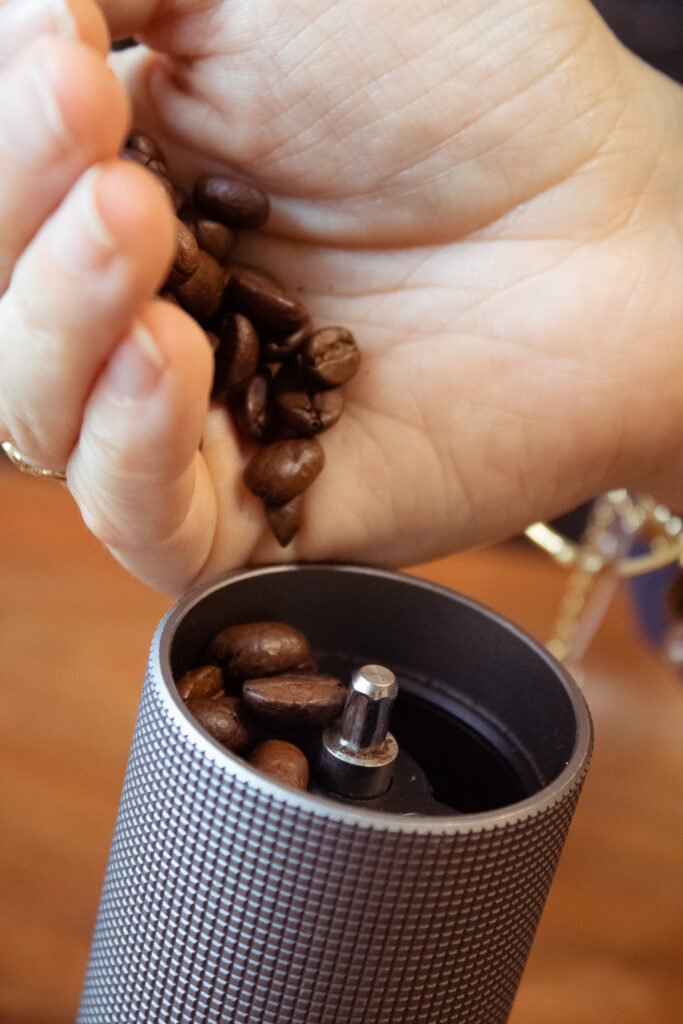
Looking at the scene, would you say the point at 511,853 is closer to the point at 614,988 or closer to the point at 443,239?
the point at 614,988

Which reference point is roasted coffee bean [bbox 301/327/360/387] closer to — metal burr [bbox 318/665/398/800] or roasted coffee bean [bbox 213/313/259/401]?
roasted coffee bean [bbox 213/313/259/401]

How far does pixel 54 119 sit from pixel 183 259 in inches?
7.7

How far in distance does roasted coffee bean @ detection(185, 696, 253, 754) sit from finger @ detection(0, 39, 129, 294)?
25 centimetres

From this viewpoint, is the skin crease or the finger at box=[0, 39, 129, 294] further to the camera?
the skin crease

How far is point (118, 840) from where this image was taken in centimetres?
46

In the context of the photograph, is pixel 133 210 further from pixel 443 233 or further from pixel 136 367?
pixel 443 233

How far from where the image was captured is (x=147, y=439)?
432mm

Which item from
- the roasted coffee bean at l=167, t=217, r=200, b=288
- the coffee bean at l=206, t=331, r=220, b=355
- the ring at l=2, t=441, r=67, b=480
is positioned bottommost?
the ring at l=2, t=441, r=67, b=480

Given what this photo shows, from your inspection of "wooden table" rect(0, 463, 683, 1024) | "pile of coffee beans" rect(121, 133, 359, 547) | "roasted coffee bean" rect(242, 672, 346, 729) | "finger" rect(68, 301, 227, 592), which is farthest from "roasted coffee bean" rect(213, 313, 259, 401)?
"wooden table" rect(0, 463, 683, 1024)

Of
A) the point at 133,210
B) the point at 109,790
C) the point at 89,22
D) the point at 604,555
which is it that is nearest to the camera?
the point at 133,210

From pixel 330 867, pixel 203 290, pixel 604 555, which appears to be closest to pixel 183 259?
pixel 203 290

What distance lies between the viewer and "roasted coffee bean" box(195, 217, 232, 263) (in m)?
0.65

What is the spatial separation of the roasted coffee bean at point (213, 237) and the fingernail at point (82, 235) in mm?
284

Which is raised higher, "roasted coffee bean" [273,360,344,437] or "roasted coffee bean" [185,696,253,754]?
"roasted coffee bean" [273,360,344,437]
